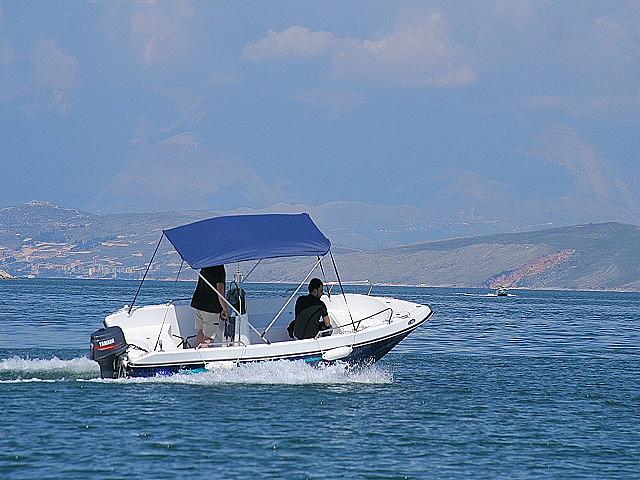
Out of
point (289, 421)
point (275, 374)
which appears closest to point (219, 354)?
point (275, 374)

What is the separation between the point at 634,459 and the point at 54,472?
340 inches

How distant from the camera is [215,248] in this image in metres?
24.7

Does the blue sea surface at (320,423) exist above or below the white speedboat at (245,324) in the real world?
below

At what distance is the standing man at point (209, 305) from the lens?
24.9m

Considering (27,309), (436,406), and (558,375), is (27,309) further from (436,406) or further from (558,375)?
(436,406)

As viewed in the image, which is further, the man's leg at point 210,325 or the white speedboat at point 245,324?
the man's leg at point 210,325

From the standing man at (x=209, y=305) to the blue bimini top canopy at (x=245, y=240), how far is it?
0.57 meters

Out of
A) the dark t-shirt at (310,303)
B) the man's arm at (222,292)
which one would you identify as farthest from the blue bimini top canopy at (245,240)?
the dark t-shirt at (310,303)

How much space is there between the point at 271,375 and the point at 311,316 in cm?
161

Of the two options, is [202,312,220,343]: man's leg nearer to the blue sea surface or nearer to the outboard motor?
the blue sea surface

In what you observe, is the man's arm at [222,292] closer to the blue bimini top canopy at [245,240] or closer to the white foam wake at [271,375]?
the blue bimini top canopy at [245,240]

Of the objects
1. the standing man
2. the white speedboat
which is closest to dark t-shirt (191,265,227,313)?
the standing man

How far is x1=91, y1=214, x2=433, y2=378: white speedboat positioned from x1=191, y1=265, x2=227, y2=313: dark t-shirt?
0.49 m

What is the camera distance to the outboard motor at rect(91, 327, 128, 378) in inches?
921
